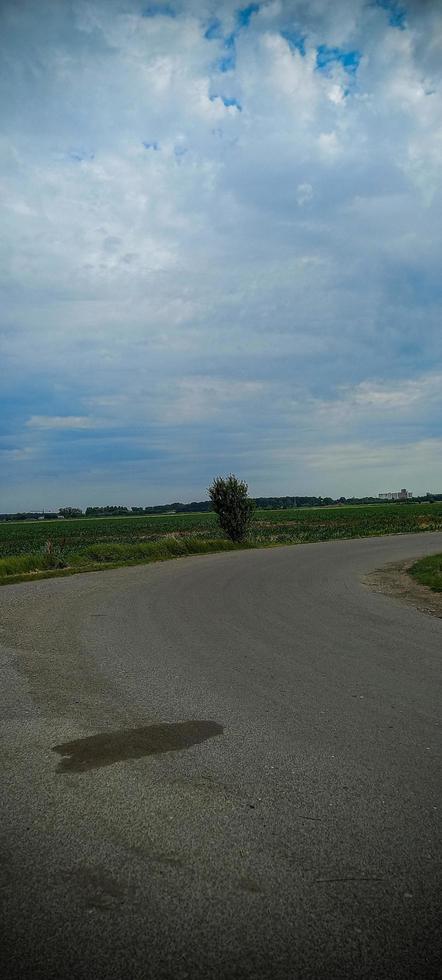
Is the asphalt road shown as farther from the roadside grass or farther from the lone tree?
the lone tree

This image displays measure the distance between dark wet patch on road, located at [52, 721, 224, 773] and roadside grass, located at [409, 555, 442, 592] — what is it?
9.77 m

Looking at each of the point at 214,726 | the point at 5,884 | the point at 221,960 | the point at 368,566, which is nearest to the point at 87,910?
the point at 5,884

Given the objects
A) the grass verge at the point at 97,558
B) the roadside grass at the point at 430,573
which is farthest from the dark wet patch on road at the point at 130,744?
the grass verge at the point at 97,558

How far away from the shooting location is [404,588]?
44.4 feet

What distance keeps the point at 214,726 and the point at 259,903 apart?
88.9 inches

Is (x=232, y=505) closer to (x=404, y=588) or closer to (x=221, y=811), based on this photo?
(x=404, y=588)

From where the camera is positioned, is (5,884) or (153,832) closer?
(5,884)

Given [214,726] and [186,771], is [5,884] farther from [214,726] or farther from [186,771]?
[214,726]

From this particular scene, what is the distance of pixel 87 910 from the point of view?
2.47 metres

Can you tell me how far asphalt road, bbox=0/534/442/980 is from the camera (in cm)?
229

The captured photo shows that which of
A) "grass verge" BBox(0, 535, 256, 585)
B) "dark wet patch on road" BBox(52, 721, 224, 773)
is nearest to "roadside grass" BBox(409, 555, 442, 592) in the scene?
"dark wet patch on road" BBox(52, 721, 224, 773)

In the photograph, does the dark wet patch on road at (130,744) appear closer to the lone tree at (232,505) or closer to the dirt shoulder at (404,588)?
the dirt shoulder at (404,588)

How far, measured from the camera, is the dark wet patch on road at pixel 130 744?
403 cm

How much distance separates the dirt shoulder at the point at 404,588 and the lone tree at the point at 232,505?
15.8 meters
